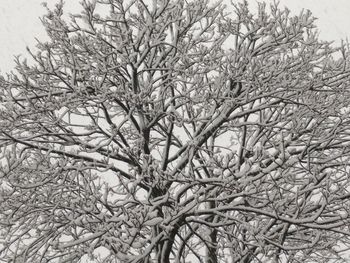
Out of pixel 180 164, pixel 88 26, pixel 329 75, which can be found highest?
pixel 88 26

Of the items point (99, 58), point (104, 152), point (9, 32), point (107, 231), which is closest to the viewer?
point (107, 231)

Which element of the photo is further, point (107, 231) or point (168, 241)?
point (168, 241)

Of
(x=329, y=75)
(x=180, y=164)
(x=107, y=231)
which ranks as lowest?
(x=107, y=231)

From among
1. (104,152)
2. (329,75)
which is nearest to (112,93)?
(104,152)

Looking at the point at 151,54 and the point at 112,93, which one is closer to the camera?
the point at 112,93

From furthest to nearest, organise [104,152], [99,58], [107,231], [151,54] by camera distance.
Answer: [151,54]
[104,152]
[99,58]
[107,231]

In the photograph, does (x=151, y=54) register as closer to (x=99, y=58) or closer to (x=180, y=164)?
(x=99, y=58)

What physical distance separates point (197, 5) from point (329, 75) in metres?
2.44

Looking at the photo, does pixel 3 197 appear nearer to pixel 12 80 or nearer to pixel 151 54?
pixel 12 80

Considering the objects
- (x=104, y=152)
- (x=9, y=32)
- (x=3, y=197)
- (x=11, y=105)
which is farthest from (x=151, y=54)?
(x=9, y=32)

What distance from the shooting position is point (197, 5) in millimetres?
8766

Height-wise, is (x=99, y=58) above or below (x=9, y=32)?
below

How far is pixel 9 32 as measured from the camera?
52.1 metres

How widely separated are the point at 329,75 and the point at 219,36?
200cm
